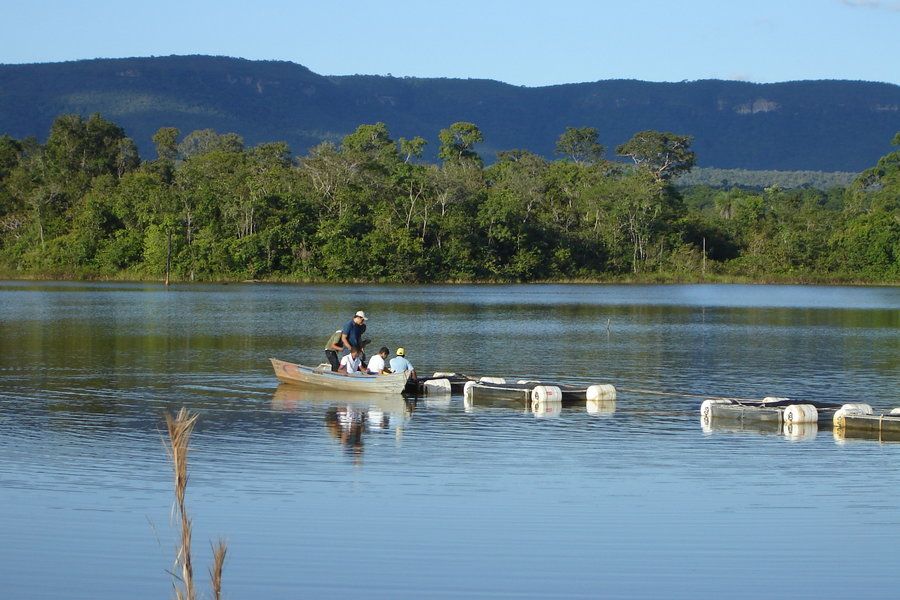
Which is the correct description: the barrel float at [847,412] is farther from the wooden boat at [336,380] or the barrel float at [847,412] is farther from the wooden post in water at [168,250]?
the wooden post in water at [168,250]

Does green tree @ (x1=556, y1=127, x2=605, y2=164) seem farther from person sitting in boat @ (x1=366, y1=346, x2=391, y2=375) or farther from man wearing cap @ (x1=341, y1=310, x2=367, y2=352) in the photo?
person sitting in boat @ (x1=366, y1=346, x2=391, y2=375)

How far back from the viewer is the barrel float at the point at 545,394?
26.0 m

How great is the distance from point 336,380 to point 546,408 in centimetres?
464

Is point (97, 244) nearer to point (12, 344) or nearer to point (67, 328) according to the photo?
point (67, 328)

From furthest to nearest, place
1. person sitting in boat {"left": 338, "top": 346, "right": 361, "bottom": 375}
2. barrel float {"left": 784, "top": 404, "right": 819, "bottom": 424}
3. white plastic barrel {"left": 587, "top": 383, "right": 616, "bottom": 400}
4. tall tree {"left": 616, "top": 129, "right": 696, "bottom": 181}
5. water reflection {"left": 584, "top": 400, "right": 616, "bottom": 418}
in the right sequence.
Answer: tall tree {"left": 616, "top": 129, "right": 696, "bottom": 181}
person sitting in boat {"left": 338, "top": 346, "right": 361, "bottom": 375}
white plastic barrel {"left": 587, "top": 383, "right": 616, "bottom": 400}
water reflection {"left": 584, "top": 400, "right": 616, "bottom": 418}
barrel float {"left": 784, "top": 404, "right": 819, "bottom": 424}

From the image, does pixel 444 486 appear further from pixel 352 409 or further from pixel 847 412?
pixel 847 412

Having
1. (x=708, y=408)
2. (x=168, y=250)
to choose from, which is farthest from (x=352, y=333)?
(x=168, y=250)

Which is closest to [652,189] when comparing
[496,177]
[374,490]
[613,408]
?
[496,177]

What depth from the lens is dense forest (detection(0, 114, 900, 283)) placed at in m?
102

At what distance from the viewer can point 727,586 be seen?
12.6 metres

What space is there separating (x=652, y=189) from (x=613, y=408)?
92.3 meters

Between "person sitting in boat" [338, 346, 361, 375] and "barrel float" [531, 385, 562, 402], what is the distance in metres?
3.82

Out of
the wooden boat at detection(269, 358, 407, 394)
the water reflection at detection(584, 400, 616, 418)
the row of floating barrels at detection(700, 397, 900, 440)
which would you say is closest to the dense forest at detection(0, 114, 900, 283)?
the wooden boat at detection(269, 358, 407, 394)

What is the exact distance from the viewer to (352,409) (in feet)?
83.7
